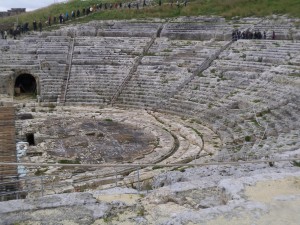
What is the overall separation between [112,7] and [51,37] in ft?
29.3

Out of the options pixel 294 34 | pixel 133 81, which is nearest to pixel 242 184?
pixel 133 81

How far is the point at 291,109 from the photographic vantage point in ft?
50.9

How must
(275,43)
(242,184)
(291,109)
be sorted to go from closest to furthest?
(242,184)
(291,109)
(275,43)

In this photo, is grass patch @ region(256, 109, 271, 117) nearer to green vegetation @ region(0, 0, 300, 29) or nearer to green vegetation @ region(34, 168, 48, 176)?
green vegetation @ region(34, 168, 48, 176)

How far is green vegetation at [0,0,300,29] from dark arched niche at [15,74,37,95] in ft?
23.3

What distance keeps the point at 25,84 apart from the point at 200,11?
44.2ft

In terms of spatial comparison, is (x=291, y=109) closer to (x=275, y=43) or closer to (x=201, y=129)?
(x=201, y=129)

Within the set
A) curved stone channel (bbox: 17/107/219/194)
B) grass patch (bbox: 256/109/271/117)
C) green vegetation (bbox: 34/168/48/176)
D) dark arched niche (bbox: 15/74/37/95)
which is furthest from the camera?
dark arched niche (bbox: 15/74/37/95)

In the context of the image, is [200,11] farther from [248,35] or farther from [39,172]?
[39,172]

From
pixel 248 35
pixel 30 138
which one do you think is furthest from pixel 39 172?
pixel 248 35

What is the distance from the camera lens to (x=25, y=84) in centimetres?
2670

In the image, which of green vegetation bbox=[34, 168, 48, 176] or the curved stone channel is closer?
the curved stone channel

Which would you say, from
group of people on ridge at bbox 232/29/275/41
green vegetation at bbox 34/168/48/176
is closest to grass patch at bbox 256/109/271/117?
green vegetation at bbox 34/168/48/176

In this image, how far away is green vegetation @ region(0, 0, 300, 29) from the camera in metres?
28.8
